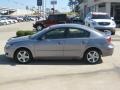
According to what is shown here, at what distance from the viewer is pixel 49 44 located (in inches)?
503

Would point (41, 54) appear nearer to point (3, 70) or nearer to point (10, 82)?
point (3, 70)

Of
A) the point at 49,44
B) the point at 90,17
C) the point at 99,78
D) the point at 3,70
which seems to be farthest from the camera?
the point at 90,17

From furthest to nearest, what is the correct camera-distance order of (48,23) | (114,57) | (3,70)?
1. (48,23)
2. (114,57)
3. (3,70)

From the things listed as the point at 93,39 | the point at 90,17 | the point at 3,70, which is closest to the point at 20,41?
the point at 3,70

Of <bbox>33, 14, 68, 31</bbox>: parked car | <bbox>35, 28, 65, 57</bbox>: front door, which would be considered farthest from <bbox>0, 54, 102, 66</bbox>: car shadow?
<bbox>33, 14, 68, 31</bbox>: parked car

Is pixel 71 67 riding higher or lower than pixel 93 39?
lower

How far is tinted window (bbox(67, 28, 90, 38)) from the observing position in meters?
13.0

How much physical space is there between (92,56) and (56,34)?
1525 millimetres

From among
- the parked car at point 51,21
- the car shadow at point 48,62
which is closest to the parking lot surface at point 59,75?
the car shadow at point 48,62

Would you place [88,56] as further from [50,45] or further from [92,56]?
[50,45]

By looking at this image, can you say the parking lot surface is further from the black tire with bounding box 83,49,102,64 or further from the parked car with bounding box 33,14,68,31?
the parked car with bounding box 33,14,68,31

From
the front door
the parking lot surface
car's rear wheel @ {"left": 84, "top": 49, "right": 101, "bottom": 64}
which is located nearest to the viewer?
the parking lot surface

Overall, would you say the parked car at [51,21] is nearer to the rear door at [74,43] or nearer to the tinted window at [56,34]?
the tinted window at [56,34]

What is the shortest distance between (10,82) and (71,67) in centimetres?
311
